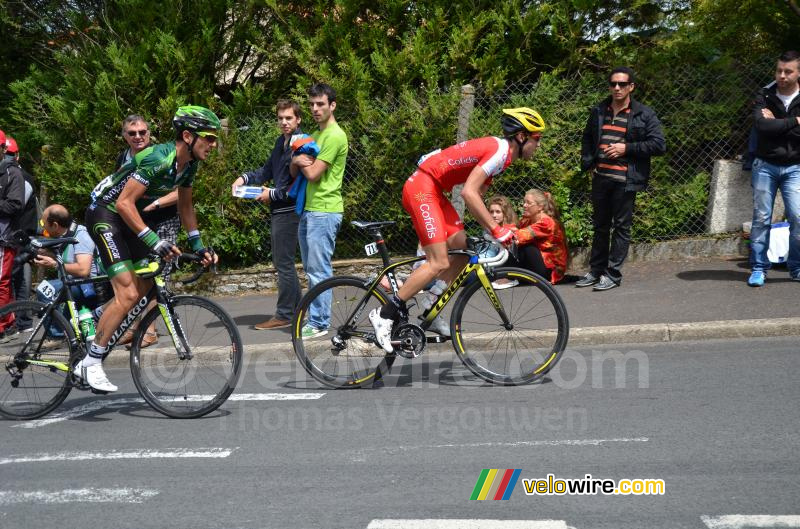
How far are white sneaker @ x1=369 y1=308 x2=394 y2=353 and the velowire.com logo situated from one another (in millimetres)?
1936

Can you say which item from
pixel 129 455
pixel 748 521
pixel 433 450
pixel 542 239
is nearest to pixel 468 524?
pixel 433 450

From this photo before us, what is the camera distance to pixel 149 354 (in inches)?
246

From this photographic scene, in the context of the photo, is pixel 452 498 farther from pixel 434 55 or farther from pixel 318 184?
pixel 434 55

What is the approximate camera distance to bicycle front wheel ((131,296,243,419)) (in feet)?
20.1

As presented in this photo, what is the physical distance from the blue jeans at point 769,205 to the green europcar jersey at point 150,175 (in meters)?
5.62

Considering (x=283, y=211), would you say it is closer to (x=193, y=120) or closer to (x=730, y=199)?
(x=193, y=120)

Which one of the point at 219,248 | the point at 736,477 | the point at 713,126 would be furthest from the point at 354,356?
the point at 713,126

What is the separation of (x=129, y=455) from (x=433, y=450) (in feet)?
6.12

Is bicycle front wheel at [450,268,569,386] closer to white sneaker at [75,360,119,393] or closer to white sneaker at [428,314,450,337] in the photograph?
white sneaker at [428,314,450,337]

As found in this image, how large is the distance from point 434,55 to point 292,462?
7.13 metres

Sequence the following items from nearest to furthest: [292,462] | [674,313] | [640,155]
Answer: [292,462], [674,313], [640,155]

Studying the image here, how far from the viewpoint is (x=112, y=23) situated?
12266 millimetres

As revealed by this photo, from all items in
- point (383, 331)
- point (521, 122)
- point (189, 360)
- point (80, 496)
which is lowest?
point (80, 496)

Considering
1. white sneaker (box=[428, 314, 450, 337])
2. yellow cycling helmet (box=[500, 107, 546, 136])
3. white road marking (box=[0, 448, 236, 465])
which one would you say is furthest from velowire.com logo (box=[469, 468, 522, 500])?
yellow cycling helmet (box=[500, 107, 546, 136])
